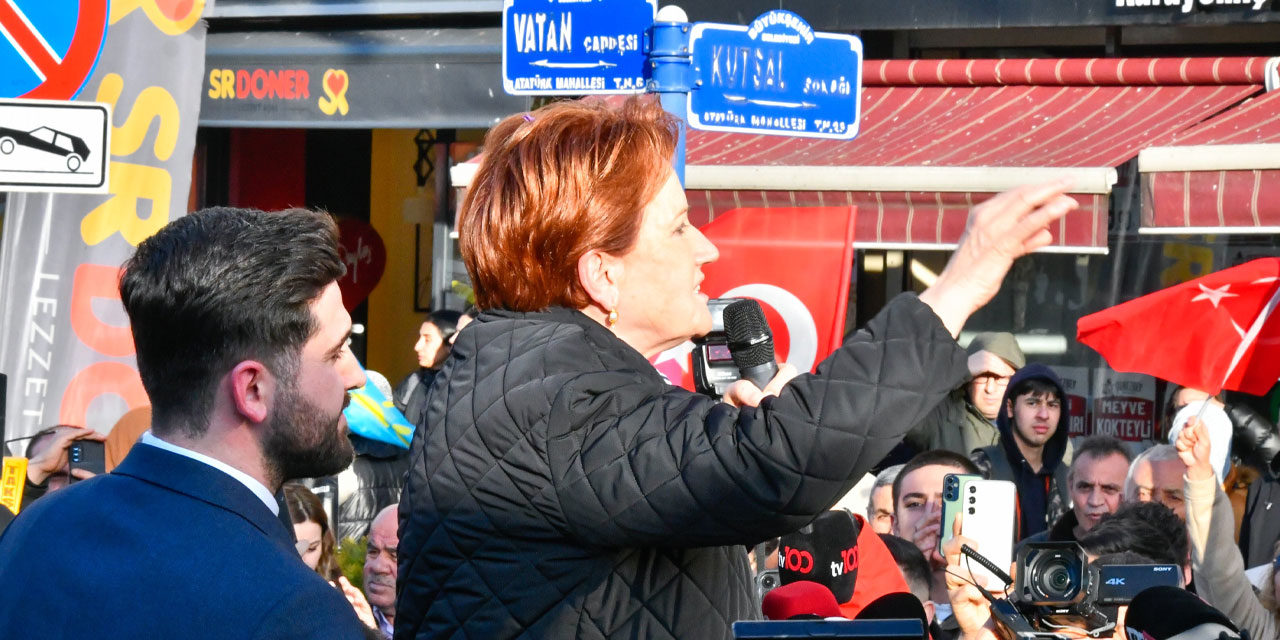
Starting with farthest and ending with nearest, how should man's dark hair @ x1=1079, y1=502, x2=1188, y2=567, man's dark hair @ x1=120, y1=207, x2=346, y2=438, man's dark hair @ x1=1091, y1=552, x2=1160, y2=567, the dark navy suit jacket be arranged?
1. man's dark hair @ x1=1079, y1=502, x2=1188, y2=567
2. man's dark hair @ x1=1091, y1=552, x2=1160, y2=567
3. man's dark hair @ x1=120, y1=207, x2=346, y2=438
4. the dark navy suit jacket

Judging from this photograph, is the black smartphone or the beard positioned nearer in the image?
the beard

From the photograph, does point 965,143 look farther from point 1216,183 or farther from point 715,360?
point 715,360

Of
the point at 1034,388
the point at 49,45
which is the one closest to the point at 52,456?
the point at 49,45

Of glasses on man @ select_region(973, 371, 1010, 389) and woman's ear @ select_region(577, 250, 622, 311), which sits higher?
woman's ear @ select_region(577, 250, 622, 311)

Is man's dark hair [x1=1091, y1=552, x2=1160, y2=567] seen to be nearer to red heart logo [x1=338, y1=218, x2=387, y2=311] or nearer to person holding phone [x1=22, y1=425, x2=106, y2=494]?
person holding phone [x1=22, y1=425, x2=106, y2=494]

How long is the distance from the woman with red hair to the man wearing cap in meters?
5.12

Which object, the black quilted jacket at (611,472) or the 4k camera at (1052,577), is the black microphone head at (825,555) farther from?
the black quilted jacket at (611,472)

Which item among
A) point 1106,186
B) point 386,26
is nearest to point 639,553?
point 1106,186

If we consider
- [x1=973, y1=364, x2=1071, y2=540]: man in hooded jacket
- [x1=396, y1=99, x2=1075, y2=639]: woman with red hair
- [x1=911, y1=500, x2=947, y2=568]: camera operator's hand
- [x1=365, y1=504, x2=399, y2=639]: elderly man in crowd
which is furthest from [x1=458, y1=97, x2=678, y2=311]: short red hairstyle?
[x1=973, y1=364, x2=1071, y2=540]: man in hooded jacket

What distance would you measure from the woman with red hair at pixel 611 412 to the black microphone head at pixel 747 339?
62cm

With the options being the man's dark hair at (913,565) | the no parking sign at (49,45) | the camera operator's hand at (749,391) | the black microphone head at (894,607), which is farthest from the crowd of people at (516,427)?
the no parking sign at (49,45)

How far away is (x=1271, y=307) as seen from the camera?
19.4ft

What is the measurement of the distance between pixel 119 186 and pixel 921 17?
15.1 ft

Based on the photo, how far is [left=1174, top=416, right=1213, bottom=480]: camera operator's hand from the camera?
516 cm
